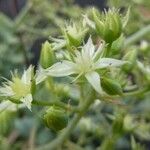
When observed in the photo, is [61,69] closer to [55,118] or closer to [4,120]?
[55,118]

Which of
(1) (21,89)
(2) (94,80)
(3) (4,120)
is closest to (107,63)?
(2) (94,80)

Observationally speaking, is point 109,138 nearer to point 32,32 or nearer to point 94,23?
point 94,23

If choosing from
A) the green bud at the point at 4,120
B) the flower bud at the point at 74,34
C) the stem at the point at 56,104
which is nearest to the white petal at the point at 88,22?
the flower bud at the point at 74,34

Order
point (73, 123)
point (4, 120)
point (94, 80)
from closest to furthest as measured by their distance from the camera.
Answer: point (94, 80) < point (73, 123) < point (4, 120)

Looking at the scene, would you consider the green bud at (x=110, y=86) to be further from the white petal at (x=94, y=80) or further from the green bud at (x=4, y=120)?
the green bud at (x=4, y=120)

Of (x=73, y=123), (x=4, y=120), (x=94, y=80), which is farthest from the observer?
(x=4, y=120)

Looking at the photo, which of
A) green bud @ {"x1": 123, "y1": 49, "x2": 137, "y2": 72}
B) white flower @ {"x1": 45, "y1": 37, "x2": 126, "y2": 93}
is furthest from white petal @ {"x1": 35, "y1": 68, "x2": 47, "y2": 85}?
green bud @ {"x1": 123, "y1": 49, "x2": 137, "y2": 72}

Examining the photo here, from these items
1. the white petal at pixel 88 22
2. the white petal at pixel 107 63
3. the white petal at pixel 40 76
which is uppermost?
the white petal at pixel 88 22
